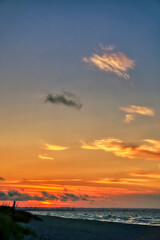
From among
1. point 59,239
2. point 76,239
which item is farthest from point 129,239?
point 59,239

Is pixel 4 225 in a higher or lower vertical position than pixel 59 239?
higher

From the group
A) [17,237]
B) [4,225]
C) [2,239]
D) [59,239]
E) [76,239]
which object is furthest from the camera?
[76,239]

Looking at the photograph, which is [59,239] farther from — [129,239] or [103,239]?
[129,239]

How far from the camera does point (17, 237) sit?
19.4m

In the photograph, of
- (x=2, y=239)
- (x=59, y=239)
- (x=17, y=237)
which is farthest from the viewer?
(x=59, y=239)

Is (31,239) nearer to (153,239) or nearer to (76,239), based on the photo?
(76,239)

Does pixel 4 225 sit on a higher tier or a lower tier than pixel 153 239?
higher

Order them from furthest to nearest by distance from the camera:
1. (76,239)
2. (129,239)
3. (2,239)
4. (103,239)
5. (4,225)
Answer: (129,239)
(103,239)
(76,239)
(4,225)
(2,239)

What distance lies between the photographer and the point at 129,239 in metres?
33.9

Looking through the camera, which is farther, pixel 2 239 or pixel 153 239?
pixel 153 239

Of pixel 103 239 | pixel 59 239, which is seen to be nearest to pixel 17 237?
pixel 59 239

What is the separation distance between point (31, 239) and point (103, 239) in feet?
45.1

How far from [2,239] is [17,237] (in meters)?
2.75

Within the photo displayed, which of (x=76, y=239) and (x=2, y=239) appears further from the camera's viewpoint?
(x=76, y=239)
